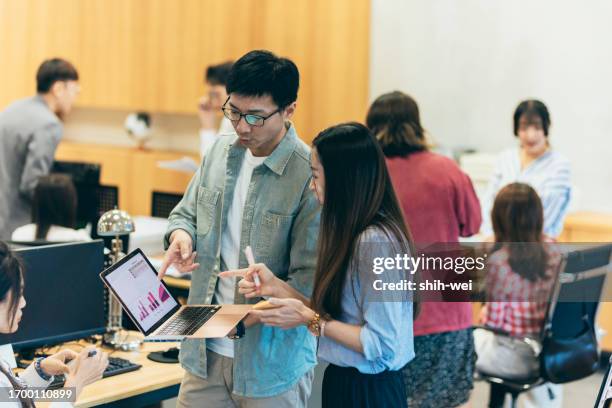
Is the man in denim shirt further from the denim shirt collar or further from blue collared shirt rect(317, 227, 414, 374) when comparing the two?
blue collared shirt rect(317, 227, 414, 374)

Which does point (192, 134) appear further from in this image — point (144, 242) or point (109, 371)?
point (109, 371)

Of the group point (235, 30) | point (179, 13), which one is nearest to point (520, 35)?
point (235, 30)

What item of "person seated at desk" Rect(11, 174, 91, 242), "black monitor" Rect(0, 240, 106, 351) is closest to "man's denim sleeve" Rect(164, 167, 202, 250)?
"black monitor" Rect(0, 240, 106, 351)

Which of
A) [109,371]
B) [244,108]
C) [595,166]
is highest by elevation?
[244,108]

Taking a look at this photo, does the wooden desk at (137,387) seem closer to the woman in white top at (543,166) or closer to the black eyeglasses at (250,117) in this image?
the black eyeglasses at (250,117)

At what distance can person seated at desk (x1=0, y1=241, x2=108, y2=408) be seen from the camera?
2.33m

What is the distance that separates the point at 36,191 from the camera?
424 cm

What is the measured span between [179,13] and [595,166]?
3.20 metres

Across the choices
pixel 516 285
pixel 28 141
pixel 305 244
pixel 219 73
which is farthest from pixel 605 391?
pixel 28 141

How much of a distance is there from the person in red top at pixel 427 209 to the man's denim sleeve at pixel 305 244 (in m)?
0.98

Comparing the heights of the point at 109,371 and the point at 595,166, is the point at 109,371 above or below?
below

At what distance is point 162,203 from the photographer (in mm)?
5090

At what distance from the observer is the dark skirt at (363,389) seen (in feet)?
7.86

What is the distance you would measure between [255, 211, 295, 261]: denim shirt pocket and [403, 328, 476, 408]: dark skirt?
1.11 meters
